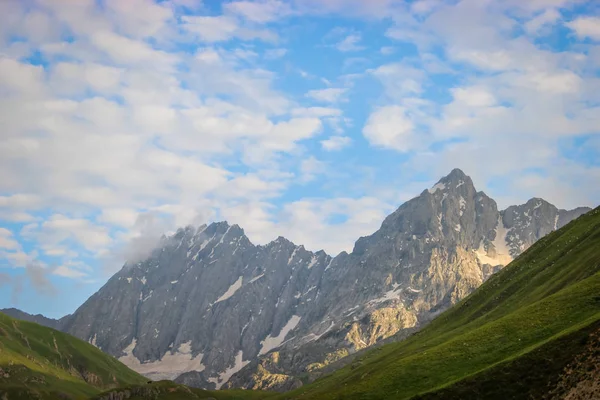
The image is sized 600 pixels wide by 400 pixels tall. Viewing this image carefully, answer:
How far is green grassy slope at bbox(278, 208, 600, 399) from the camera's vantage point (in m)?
74.3

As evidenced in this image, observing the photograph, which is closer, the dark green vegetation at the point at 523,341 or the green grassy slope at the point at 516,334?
the dark green vegetation at the point at 523,341

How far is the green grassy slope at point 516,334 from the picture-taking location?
74312 mm

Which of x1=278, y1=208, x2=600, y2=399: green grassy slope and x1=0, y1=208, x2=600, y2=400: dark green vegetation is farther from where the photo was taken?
x1=278, y1=208, x2=600, y2=399: green grassy slope

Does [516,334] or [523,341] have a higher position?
[516,334]

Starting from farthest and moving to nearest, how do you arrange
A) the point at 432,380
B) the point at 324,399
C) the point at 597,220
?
1. the point at 597,220
2. the point at 324,399
3. the point at 432,380

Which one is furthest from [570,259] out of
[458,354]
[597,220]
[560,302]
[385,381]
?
[385,381]

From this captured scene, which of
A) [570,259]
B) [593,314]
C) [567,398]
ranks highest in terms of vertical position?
[570,259]

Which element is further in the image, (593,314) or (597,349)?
(593,314)

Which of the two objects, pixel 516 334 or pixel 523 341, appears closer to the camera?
pixel 523 341

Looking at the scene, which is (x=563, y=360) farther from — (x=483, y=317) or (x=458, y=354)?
(x=483, y=317)

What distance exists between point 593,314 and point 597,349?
1935 cm

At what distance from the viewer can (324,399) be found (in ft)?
369

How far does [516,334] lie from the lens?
315ft

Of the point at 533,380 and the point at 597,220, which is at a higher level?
the point at 597,220
